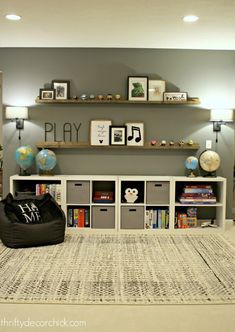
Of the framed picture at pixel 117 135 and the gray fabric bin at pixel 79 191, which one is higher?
the framed picture at pixel 117 135

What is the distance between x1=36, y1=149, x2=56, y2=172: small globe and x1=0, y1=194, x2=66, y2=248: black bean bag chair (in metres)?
0.45

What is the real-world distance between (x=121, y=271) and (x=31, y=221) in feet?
4.54

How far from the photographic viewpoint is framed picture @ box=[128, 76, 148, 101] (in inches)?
209

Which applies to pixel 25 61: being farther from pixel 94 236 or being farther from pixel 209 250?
pixel 209 250

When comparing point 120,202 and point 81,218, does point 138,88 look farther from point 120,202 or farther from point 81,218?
point 81,218


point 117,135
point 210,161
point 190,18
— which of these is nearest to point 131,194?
point 117,135

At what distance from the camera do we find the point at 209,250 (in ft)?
14.4

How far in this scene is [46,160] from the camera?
5.10 meters

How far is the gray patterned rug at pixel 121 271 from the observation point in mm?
3064

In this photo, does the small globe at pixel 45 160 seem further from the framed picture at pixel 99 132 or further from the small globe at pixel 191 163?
the small globe at pixel 191 163

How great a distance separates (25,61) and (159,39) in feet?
6.17

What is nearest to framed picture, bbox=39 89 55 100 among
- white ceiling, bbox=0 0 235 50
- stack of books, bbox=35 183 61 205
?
white ceiling, bbox=0 0 235 50

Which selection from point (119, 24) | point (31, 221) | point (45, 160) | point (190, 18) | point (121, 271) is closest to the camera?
point (121, 271)

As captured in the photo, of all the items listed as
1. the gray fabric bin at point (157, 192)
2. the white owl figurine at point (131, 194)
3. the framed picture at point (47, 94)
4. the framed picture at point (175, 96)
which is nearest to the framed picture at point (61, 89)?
the framed picture at point (47, 94)
